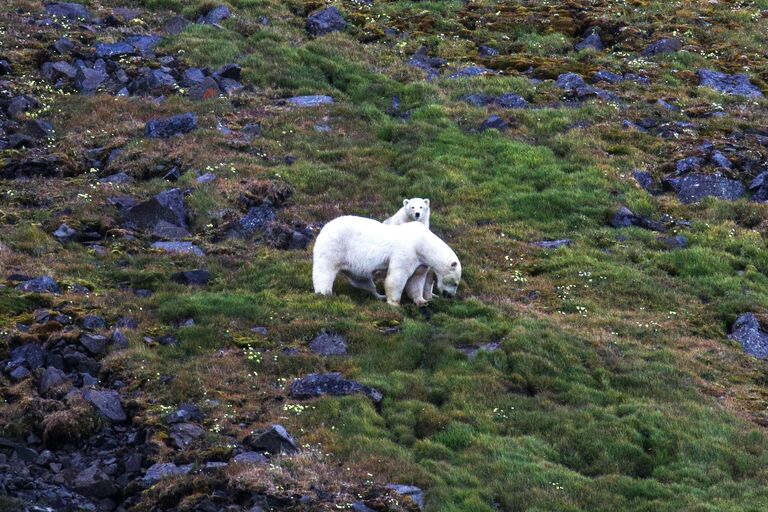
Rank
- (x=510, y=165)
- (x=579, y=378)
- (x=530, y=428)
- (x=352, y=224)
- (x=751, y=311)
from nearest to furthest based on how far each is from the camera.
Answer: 1. (x=530, y=428)
2. (x=579, y=378)
3. (x=352, y=224)
4. (x=751, y=311)
5. (x=510, y=165)

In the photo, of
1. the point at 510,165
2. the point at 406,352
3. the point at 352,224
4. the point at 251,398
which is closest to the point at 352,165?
the point at 510,165

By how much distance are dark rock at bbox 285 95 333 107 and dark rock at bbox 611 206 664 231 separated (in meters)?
11.8

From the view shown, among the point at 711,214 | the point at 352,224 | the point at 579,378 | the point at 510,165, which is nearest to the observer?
the point at 579,378

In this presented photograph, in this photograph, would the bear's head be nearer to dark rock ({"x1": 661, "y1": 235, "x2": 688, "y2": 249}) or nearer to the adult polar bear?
the adult polar bear

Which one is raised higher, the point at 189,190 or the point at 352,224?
the point at 352,224

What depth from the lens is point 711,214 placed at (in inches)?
1294

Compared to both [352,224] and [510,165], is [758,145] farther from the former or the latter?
[352,224]

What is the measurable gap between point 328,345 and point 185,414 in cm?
404

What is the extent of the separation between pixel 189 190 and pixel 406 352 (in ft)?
36.3

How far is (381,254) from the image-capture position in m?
25.0

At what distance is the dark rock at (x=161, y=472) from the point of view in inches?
728

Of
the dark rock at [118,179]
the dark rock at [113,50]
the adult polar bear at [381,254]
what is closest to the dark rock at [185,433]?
the adult polar bear at [381,254]

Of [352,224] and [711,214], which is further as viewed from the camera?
[711,214]

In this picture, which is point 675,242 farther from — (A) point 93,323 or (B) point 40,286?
(B) point 40,286
